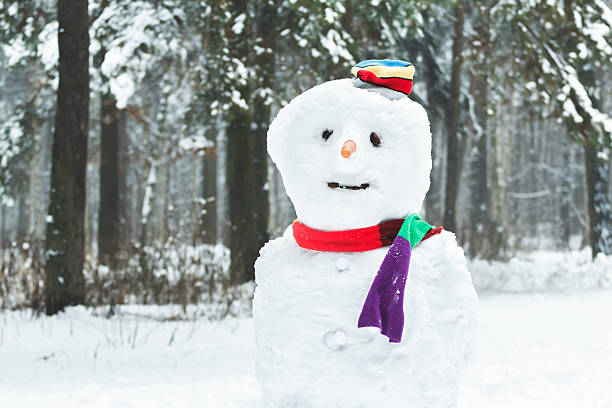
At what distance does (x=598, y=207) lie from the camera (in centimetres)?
980

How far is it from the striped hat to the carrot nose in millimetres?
447

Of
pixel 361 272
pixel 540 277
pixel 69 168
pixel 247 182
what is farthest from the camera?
pixel 540 277

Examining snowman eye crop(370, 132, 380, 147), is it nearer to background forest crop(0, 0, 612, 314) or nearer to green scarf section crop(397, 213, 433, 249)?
green scarf section crop(397, 213, 433, 249)

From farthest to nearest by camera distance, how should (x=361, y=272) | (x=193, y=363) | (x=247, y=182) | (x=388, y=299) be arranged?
(x=247, y=182) < (x=193, y=363) < (x=361, y=272) < (x=388, y=299)

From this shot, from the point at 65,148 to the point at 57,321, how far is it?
1700mm

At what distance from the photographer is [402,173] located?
274 cm

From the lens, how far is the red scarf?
2736 mm

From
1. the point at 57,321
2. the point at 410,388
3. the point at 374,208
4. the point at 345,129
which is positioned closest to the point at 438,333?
the point at 410,388

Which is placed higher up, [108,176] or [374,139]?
[108,176]

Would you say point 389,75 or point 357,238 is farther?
point 389,75

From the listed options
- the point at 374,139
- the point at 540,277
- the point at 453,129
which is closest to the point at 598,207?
the point at 540,277

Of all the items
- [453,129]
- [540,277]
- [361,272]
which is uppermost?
[453,129]

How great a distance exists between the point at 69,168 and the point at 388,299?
4.37m

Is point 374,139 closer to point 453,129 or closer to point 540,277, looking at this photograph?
point 540,277
